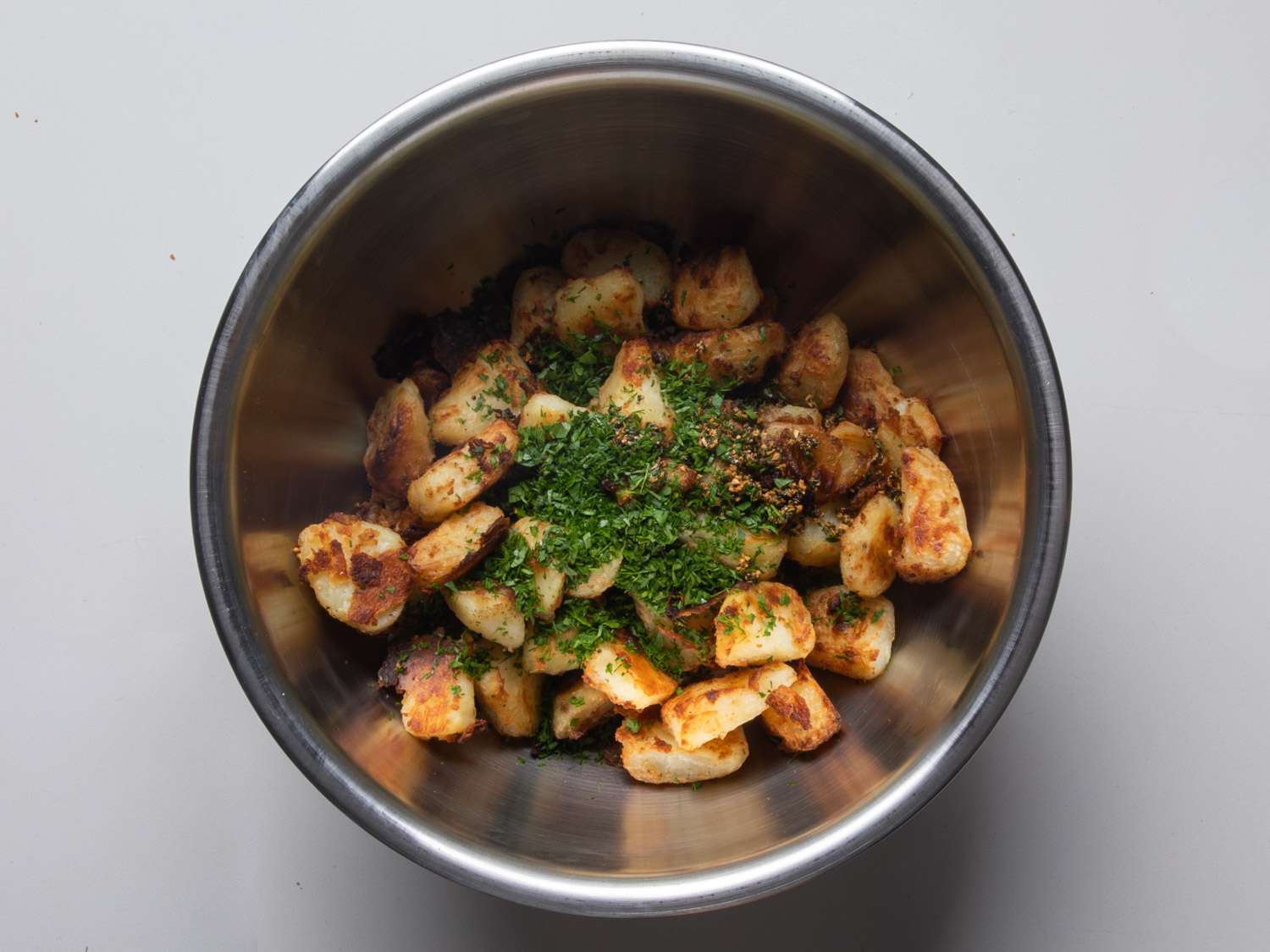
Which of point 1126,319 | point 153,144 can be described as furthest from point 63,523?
point 1126,319

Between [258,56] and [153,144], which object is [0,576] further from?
[258,56]

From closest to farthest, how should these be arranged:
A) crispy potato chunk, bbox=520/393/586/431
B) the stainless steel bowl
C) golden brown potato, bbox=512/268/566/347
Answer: the stainless steel bowl < crispy potato chunk, bbox=520/393/586/431 < golden brown potato, bbox=512/268/566/347

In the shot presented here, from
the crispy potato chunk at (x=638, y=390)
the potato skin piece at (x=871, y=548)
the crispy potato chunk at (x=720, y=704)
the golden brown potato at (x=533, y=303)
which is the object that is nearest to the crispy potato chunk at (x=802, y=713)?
the crispy potato chunk at (x=720, y=704)

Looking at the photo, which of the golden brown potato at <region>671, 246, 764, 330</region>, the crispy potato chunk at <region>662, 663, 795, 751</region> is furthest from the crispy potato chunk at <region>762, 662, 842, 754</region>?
the golden brown potato at <region>671, 246, 764, 330</region>

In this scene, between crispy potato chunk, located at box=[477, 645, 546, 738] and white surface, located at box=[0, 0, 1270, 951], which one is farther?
white surface, located at box=[0, 0, 1270, 951]

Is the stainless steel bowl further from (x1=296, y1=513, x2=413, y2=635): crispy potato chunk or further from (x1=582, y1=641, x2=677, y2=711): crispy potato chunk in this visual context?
(x1=582, y1=641, x2=677, y2=711): crispy potato chunk

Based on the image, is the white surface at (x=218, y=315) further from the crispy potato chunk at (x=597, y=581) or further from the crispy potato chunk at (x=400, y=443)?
the crispy potato chunk at (x=597, y=581)
